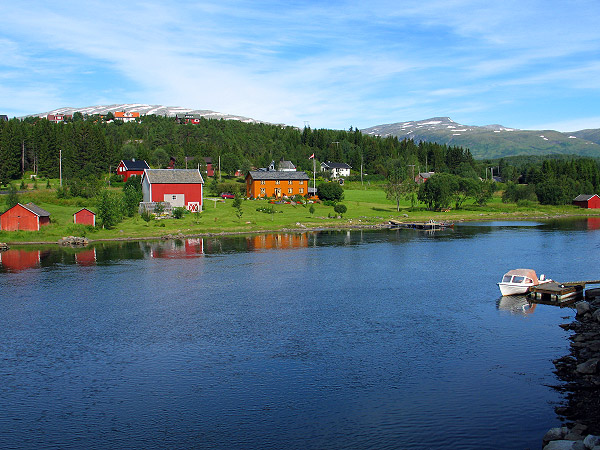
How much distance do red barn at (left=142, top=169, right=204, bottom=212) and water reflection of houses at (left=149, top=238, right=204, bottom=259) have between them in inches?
558

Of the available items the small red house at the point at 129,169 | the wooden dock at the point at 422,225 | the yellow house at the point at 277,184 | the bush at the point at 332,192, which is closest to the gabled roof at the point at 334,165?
the yellow house at the point at 277,184

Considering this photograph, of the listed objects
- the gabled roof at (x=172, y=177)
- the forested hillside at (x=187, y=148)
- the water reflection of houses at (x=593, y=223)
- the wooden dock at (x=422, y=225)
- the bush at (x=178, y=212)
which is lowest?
the water reflection of houses at (x=593, y=223)

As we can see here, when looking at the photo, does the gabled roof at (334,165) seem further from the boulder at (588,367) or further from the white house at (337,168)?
the boulder at (588,367)

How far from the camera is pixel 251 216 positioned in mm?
73625

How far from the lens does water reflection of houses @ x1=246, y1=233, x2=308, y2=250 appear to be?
55500 millimetres

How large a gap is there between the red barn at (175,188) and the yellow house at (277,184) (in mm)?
17643

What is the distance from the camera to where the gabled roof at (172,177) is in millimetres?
72562

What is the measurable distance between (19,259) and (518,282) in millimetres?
38147

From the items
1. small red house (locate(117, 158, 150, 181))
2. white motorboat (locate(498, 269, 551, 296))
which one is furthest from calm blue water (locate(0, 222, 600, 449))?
small red house (locate(117, 158, 150, 181))

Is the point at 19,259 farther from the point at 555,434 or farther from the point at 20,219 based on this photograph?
the point at 555,434

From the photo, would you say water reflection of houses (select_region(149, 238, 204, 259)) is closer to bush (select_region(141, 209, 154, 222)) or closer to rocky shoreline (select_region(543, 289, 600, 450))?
bush (select_region(141, 209, 154, 222))

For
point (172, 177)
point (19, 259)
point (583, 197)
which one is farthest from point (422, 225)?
point (19, 259)

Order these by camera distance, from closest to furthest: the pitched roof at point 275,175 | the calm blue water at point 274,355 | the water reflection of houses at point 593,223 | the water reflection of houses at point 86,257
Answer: the calm blue water at point 274,355
the water reflection of houses at point 86,257
the water reflection of houses at point 593,223
the pitched roof at point 275,175

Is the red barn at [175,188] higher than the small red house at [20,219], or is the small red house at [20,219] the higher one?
the red barn at [175,188]
